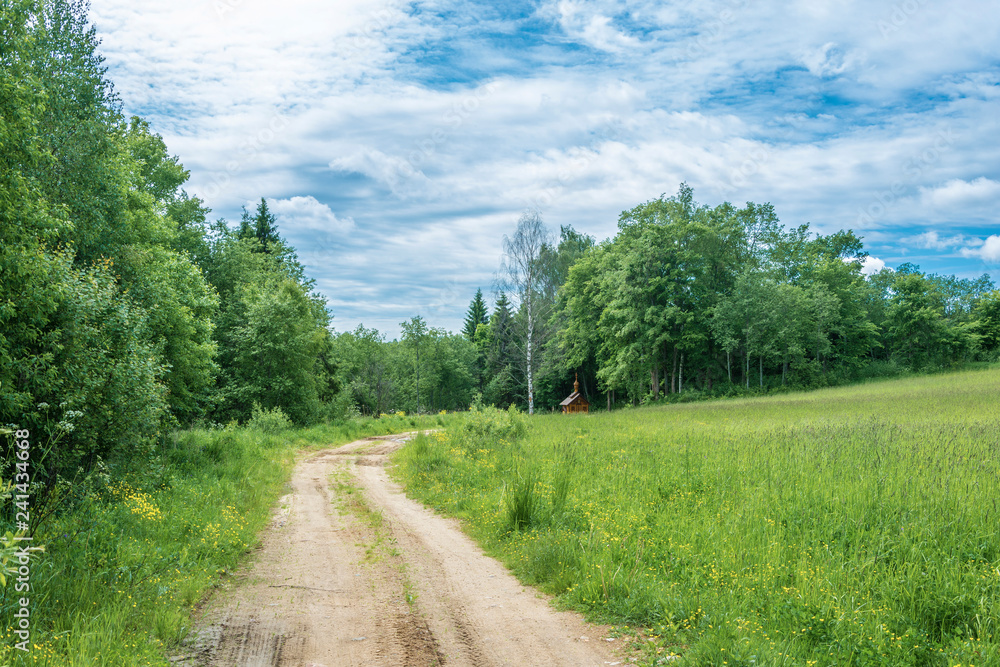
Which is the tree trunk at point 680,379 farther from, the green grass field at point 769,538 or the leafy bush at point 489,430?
the green grass field at point 769,538

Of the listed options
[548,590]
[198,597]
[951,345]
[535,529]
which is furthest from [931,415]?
[951,345]

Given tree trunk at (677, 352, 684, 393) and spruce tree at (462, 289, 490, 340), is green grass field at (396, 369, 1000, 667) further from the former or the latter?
spruce tree at (462, 289, 490, 340)

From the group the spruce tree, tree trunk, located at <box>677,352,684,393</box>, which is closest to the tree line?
tree trunk, located at <box>677,352,684,393</box>

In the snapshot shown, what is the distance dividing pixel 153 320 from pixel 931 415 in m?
21.9

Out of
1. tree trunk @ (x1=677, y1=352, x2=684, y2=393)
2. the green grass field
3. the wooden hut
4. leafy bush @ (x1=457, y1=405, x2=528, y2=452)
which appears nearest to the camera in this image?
the green grass field

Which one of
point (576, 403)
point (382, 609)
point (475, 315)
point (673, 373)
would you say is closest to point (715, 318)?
point (673, 373)

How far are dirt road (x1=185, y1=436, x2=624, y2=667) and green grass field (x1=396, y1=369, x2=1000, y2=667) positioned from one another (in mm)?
565

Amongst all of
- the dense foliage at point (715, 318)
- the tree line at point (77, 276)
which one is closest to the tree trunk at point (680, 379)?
the dense foliage at point (715, 318)

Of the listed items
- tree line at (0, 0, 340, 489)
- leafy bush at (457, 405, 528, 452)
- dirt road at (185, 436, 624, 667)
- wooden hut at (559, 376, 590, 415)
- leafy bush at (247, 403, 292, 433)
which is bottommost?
wooden hut at (559, 376, 590, 415)

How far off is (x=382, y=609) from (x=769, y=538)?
4654 mm

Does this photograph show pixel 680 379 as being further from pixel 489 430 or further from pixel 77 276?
pixel 77 276

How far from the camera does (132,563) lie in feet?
20.8

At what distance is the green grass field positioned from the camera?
4910 mm

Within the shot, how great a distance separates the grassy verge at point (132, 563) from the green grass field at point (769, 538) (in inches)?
150
